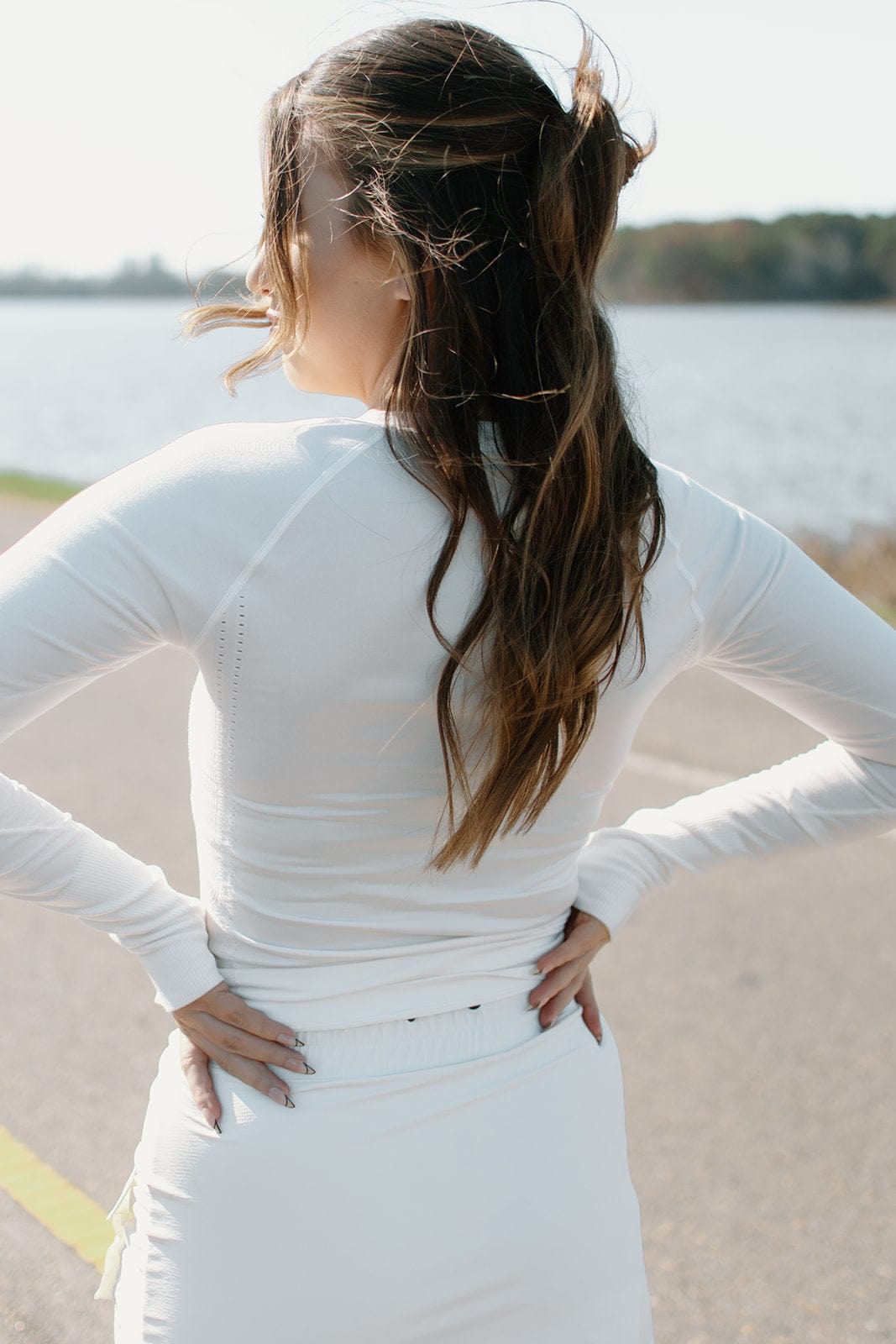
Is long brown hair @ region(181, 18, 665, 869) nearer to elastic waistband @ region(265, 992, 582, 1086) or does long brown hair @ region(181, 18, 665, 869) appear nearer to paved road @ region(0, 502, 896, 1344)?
elastic waistband @ region(265, 992, 582, 1086)

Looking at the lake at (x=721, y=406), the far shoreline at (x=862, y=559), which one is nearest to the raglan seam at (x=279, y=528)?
the far shoreline at (x=862, y=559)

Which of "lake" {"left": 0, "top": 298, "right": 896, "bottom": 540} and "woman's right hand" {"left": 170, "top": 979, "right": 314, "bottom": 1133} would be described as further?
"lake" {"left": 0, "top": 298, "right": 896, "bottom": 540}

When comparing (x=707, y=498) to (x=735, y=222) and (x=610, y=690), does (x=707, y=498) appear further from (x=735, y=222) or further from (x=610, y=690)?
(x=735, y=222)

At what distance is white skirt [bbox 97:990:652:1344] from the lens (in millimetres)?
1202

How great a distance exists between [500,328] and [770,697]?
0.61m

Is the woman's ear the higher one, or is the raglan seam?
the woman's ear

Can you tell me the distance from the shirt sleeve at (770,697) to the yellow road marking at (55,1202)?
166cm

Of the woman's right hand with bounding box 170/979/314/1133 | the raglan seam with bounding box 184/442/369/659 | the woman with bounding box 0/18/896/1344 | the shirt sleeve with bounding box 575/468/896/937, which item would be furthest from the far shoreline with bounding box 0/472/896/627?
the raglan seam with bounding box 184/442/369/659

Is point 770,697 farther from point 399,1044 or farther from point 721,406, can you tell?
point 721,406

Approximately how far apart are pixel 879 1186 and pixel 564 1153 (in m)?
2.03

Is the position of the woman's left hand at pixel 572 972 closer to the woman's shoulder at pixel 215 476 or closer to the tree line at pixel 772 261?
the woman's shoulder at pixel 215 476

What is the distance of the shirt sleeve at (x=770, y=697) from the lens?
1.33m

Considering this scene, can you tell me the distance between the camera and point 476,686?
1.21m

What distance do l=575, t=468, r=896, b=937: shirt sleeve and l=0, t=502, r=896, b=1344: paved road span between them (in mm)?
111
